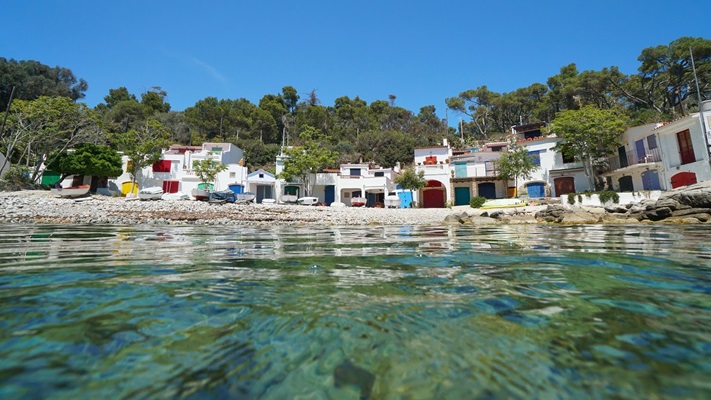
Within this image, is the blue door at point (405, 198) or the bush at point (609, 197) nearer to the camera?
the bush at point (609, 197)

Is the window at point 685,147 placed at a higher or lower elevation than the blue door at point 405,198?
higher

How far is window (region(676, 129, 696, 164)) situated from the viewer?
2352 centimetres

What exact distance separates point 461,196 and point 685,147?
18266 mm

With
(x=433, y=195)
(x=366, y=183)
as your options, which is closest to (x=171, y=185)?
(x=366, y=183)

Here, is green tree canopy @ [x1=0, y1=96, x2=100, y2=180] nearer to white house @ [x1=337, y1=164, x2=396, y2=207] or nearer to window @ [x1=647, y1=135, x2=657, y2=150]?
white house @ [x1=337, y1=164, x2=396, y2=207]

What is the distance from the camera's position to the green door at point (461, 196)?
36828mm

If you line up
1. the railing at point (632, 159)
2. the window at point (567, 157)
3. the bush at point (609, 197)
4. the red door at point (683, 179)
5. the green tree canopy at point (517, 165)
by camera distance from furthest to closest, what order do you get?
1. the green tree canopy at point (517, 165)
2. the window at point (567, 157)
3. the railing at point (632, 159)
4. the bush at point (609, 197)
5. the red door at point (683, 179)

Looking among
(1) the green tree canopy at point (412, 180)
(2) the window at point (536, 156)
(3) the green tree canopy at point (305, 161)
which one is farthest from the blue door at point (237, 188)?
(2) the window at point (536, 156)

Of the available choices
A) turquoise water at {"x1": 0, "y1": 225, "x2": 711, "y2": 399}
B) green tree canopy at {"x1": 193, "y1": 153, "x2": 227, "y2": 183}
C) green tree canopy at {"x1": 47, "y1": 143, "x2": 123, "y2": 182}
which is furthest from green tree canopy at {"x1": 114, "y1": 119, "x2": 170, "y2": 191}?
turquoise water at {"x1": 0, "y1": 225, "x2": 711, "y2": 399}

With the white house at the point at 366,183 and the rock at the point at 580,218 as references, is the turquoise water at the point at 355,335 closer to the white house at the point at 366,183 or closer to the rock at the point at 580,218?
the rock at the point at 580,218

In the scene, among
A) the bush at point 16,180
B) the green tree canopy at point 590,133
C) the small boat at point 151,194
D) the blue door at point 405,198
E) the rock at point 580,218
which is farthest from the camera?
the blue door at point 405,198

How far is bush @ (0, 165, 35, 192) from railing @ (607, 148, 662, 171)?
181 feet

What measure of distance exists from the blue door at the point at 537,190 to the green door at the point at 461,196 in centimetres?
618

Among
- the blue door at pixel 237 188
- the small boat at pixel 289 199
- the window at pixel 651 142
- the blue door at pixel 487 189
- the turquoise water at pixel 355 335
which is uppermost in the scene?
the window at pixel 651 142
